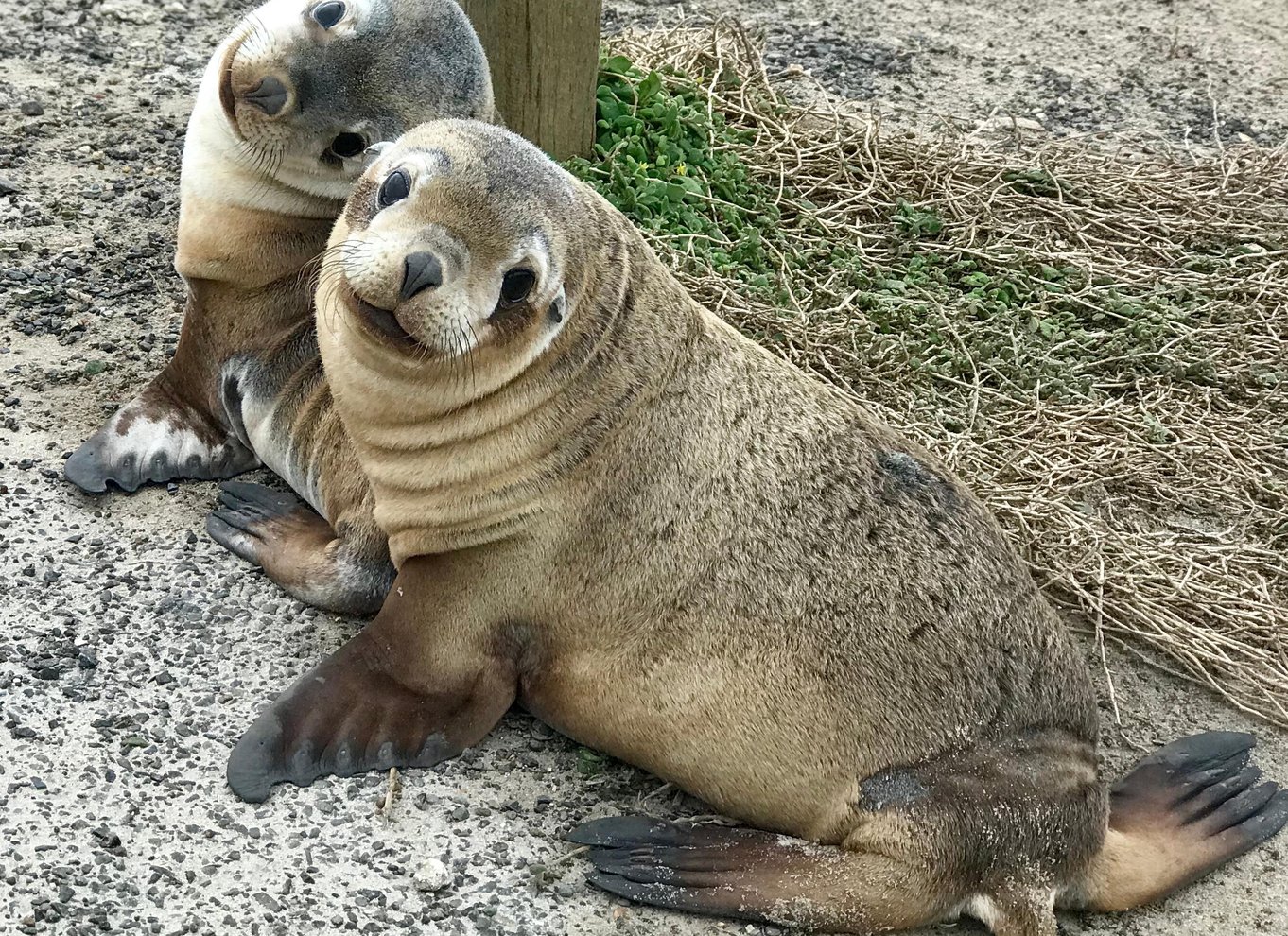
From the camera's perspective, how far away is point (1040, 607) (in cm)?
409

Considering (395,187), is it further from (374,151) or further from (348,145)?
(348,145)

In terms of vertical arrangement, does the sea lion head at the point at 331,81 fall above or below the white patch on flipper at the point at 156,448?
above

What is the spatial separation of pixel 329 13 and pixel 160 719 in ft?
7.32

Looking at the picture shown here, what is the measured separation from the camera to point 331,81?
461 cm

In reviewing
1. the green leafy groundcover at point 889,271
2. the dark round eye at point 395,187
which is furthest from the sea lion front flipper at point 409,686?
the green leafy groundcover at point 889,271

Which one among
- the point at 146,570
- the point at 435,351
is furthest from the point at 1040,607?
the point at 146,570

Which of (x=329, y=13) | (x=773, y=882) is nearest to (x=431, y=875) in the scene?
(x=773, y=882)

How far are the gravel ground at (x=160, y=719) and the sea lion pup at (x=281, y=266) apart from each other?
Answer: 15 cm

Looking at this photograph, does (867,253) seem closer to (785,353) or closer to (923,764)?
(785,353)

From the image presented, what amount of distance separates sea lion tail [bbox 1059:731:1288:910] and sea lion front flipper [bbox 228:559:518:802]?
171cm

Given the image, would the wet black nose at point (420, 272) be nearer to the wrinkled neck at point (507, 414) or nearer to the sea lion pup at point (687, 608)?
the sea lion pup at point (687, 608)

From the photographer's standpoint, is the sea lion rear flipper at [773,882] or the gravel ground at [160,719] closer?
the gravel ground at [160,719]

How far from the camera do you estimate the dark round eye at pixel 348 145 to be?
184 inches

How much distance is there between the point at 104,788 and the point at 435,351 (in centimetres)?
143
